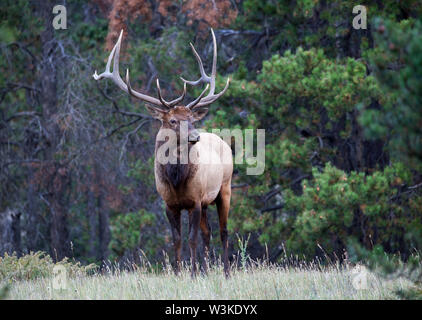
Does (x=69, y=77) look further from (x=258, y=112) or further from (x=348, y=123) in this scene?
(x=348, y=123)

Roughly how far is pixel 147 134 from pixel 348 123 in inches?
197

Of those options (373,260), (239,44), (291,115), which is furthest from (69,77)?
(373,260)

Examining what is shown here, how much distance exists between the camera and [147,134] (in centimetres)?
1587

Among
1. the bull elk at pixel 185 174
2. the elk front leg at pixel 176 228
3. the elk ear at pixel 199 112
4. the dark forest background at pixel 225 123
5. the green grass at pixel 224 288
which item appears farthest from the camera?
the dark forest background at pixel 225 123

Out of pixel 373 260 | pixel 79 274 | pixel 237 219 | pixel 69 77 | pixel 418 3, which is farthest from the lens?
pixel 69 77

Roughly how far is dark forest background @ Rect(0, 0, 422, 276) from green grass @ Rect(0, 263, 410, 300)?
3.62 metres

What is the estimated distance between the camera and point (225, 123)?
12.6m

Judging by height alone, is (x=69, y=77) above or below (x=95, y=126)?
above

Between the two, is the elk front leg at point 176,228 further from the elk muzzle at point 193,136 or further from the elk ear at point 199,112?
the elk ear at point 199,112

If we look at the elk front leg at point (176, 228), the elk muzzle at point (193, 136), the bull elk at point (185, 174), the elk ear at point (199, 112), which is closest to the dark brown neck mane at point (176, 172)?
the bull elk at point (185, 174)

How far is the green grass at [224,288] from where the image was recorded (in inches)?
243

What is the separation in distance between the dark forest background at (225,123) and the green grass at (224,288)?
362cm

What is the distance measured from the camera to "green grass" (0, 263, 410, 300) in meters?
6.16

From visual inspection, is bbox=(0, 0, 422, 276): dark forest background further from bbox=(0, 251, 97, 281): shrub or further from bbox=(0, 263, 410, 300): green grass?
bbox=(0, 251, 97, 281): shrub
